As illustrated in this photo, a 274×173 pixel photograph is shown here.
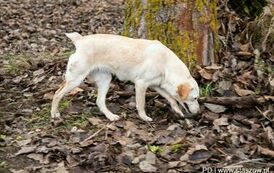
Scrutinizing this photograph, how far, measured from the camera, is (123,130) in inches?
213

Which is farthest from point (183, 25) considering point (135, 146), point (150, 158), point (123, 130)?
point (150, 158)

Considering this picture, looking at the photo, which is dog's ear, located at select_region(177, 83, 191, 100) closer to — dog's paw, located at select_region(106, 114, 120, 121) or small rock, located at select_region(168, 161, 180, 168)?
dog's paw, located at select_region(106, 114, 120, 121)

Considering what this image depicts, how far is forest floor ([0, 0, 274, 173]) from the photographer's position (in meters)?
4.70

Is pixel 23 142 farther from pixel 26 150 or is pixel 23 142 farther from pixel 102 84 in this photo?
pixel 102 84

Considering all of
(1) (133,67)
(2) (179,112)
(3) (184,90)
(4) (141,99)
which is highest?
(1) (133,67)

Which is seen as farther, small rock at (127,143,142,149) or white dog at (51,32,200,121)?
white dog at (51,32,200,121)

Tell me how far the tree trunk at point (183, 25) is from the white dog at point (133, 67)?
55 centimetres

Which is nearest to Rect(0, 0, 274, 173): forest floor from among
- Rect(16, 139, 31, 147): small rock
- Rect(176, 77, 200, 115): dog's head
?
Rect(16, 139, 31, 147): small rock

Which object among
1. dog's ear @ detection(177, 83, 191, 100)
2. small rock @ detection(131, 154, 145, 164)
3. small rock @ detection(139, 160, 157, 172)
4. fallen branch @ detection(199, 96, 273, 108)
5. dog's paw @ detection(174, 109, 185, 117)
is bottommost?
small rock @ detection(139, 160, 157, 172)

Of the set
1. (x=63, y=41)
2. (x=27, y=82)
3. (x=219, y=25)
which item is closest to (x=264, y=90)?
(x=219, y=25)

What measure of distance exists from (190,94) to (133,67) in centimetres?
68

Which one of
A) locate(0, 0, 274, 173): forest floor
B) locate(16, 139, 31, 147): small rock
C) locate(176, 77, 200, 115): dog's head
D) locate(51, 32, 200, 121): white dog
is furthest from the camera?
locate(176, 77, 200, 115): dog's head

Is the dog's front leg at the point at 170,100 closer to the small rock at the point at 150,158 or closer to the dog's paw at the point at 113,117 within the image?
the dog's paw at the point at 113,117

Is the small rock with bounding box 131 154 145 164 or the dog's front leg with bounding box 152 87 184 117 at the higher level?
the dog's front leg with bounding box 152 87 184 117
